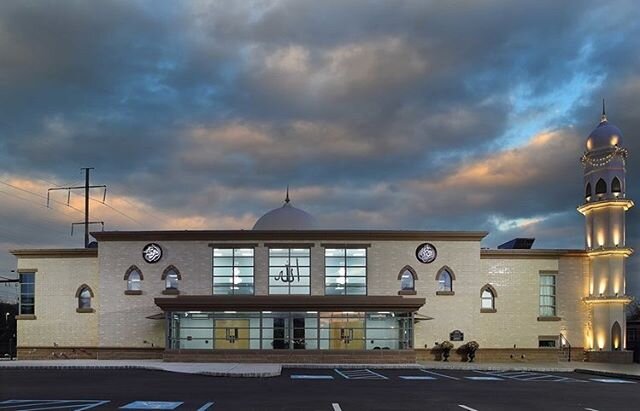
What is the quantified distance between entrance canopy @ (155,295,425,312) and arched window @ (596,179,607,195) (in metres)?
13.4

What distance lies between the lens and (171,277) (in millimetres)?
38344

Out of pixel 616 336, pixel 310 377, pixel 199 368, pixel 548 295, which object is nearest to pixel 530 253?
pixel 548 295

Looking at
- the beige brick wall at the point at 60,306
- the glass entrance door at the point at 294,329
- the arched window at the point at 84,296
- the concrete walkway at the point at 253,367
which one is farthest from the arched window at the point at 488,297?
the arched window at the point at 84,296

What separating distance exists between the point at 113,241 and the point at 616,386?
93.7ft

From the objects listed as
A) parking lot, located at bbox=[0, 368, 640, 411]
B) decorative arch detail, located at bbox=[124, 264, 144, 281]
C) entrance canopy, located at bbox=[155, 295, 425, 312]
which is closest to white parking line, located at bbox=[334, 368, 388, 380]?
parking lot, located at bbox=[0, 368, 640, 411]

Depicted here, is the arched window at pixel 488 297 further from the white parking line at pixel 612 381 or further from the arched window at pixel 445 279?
the white parking line at pixel 612 381

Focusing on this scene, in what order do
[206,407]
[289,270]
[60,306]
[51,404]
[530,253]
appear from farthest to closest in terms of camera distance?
[530,253]
[60,306]
[289,270]
[51,404]
[206,407]

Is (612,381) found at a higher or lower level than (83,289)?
lower

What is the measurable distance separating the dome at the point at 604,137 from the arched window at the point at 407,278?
13861 millimetres

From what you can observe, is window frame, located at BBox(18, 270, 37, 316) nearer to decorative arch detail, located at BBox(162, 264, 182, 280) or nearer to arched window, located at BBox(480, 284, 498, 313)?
decorative arch detail, located at BBox(162, 264, 182, 280)

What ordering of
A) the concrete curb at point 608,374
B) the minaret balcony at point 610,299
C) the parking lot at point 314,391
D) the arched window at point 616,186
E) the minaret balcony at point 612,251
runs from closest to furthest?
the parking lot at point 314,391 → the concrete curb at point 608,374 → the minaret balcony at point 610,299 → the minaret balcony at point 612,251 → the arched window at point 616,186

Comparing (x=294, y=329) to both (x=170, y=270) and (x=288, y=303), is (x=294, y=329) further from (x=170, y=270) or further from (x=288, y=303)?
(x=170, y=270)

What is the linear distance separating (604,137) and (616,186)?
125 inches

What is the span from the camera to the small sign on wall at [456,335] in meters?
37.9
